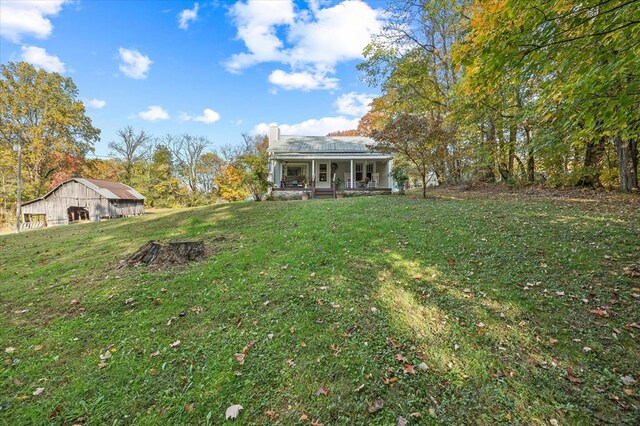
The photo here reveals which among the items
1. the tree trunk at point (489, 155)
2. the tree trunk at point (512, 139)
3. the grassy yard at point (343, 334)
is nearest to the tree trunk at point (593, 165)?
the tree trunk at point (512, 139)

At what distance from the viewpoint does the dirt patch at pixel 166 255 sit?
5535mm

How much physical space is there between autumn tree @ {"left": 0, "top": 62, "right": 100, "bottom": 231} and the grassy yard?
29.7 metres

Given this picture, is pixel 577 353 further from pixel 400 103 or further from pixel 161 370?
pixel 400 103

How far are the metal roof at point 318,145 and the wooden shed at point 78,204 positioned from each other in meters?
13.3

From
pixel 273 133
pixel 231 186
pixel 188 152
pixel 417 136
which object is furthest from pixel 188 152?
pixel 417 136

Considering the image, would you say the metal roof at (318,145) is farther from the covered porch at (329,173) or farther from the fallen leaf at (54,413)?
the fallen leaf at (54,413)

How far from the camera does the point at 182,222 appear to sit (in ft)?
33.6

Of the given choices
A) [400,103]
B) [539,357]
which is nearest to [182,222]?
[539,357]

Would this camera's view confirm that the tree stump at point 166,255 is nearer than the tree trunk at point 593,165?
Yes

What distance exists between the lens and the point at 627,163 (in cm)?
1000

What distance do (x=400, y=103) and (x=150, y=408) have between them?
62.6 feet

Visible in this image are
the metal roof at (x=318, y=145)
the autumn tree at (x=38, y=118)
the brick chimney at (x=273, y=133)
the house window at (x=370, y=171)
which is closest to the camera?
the metal roof at (x=318, y=145)

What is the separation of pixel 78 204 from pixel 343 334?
26.3m

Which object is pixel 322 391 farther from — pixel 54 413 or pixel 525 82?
pixel 525 82
